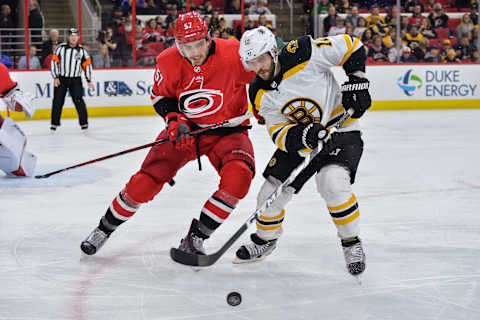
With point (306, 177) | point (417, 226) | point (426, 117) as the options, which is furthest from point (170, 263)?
point (426, 117)

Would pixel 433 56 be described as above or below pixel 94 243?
above

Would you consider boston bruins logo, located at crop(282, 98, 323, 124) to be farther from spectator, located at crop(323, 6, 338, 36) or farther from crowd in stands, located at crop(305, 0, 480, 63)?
spectator, located at crop(323, 6, 338, 36)

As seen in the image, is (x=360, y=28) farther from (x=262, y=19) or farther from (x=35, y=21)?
(x=35, y=21)

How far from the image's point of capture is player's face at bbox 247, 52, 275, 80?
2.34 m

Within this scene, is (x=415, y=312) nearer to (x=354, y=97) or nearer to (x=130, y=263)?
(x=354, y=97)

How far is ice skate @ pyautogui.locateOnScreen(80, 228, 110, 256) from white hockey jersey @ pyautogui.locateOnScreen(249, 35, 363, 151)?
34.6 inches

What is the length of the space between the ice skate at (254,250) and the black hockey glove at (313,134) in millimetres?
547

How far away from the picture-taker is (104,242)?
279 cm

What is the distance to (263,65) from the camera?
236 cm

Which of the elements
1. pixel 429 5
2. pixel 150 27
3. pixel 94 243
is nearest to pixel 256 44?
pixel 94 243

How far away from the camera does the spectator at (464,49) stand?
966 centimetres

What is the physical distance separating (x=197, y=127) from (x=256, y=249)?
0.58 m

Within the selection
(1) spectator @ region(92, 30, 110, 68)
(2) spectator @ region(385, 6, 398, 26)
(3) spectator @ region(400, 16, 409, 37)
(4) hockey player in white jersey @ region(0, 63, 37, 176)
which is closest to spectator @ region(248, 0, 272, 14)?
(2) spectator @ region(385, 6, 398, 26)

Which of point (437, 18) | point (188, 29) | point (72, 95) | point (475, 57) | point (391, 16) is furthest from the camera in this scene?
point (437, 18)
